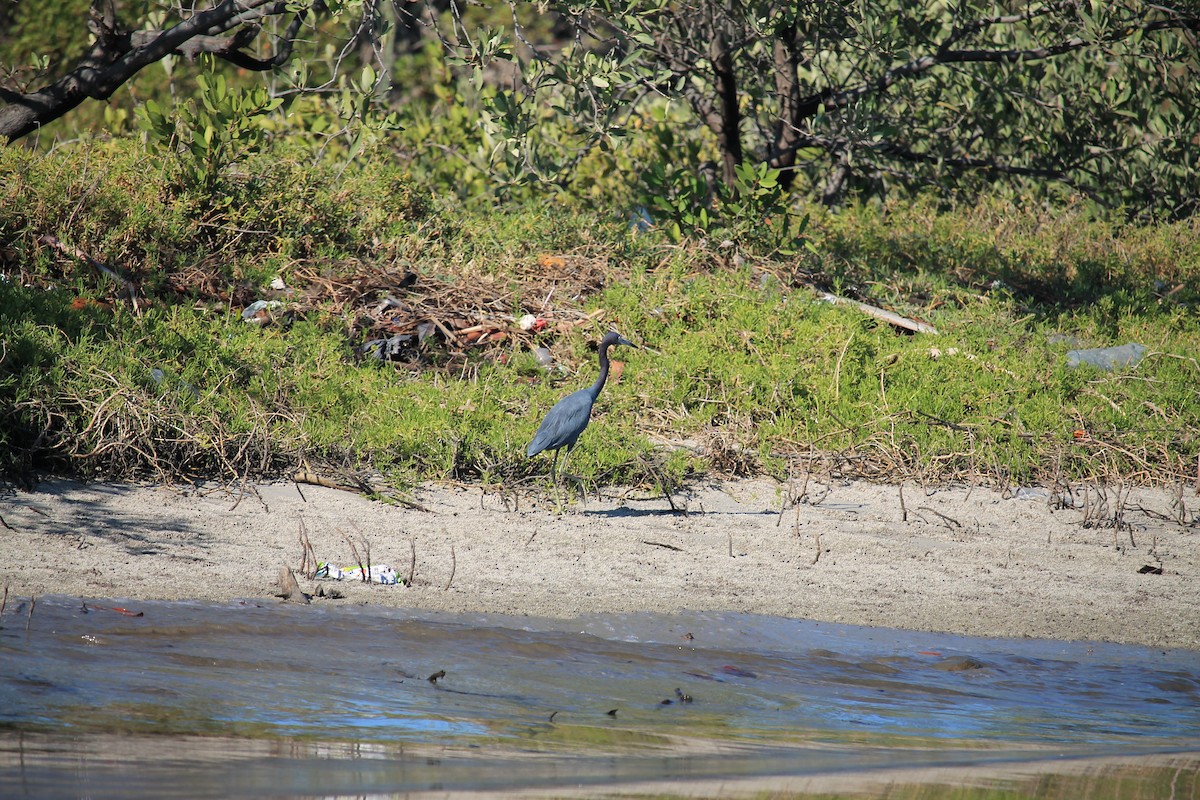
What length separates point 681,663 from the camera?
4539 millimetres

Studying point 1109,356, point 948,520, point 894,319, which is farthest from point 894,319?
point 948,520

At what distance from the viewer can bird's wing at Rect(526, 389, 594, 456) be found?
614 centimetres

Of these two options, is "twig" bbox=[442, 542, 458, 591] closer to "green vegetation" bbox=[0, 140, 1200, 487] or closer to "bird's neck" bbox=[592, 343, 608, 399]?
"green vegetation" bbox=[0, 140, 1200, 487]

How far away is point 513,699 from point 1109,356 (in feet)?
19.8

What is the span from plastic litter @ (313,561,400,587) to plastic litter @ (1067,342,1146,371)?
531 centimetres

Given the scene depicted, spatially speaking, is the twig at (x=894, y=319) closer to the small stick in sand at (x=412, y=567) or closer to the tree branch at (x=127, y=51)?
the tree branch at (x=127, y=51)

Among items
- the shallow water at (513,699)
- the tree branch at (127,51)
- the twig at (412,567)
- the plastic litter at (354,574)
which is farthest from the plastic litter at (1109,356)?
the tree branch at (127,51)

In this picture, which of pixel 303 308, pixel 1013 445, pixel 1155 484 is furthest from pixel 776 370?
pixel 303 308

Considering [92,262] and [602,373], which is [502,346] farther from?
[92,262]

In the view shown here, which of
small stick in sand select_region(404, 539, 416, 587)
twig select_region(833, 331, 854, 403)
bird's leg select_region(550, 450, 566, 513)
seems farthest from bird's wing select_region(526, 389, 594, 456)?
twig select_region(833, 331, 854, 403)

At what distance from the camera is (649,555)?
5.53 m

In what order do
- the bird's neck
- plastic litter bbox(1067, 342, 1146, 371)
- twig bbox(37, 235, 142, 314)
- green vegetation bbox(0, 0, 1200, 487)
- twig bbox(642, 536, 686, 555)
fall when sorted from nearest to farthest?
1. twig bbox(642, 536, 686, 555)
2. the bird's neck
3. green vegetation bbox(0, 0, 1200, 487)
4. twig bbox(37, 235, 142, 314)
5. plastic litter bbox(1067, 342, 1146, 371)

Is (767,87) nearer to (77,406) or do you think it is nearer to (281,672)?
(77,406)

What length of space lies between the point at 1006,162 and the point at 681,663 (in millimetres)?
8738
